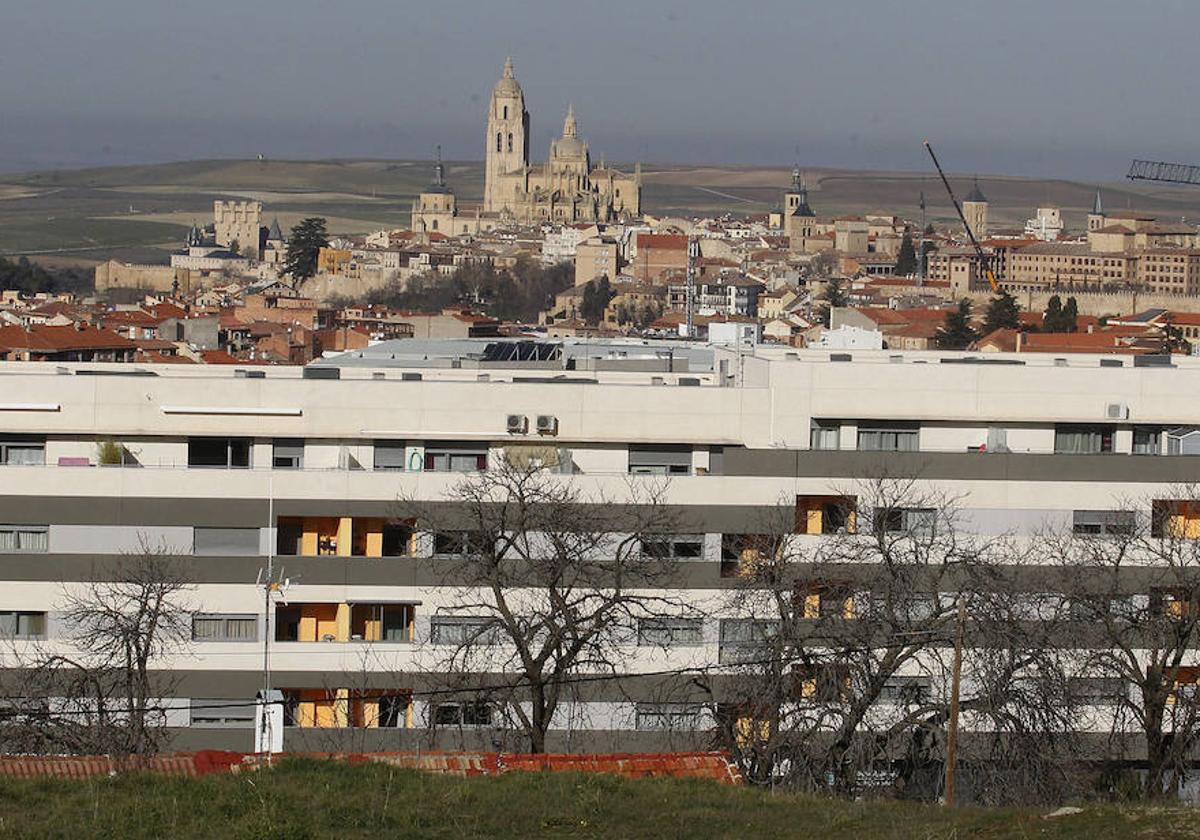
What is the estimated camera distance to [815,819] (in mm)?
10859

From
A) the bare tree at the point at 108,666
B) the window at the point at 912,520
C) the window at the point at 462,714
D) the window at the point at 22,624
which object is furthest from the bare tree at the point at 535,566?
the window at the point at 22,624

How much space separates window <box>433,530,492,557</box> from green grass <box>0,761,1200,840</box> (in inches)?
263

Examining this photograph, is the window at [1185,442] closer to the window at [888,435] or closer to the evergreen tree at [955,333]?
the window at [888,435]

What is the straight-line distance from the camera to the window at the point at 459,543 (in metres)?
18.2

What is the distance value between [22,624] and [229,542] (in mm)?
1697

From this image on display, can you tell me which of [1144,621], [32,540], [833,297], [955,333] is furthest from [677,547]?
[833,297]

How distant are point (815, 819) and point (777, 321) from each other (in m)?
80.7

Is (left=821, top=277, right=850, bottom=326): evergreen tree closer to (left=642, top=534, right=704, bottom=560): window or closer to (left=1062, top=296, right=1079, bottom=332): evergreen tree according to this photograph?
(left=1062, top=296, right=1079, bottom=332): evergreen tree

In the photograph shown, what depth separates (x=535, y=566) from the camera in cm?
1777

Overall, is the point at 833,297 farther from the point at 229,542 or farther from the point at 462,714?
the point at 462,714

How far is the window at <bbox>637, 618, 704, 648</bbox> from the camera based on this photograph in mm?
18656

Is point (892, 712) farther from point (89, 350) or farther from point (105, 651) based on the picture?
point (89, 350)

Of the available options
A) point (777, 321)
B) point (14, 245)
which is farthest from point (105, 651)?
point (14, 245)

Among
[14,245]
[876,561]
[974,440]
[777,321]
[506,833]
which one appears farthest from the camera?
[14,245]
